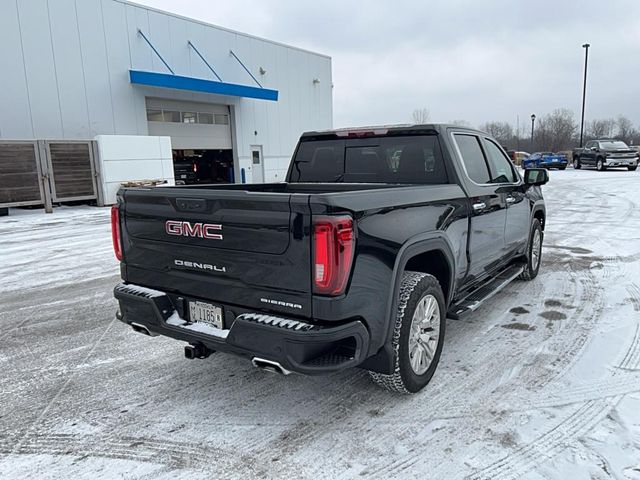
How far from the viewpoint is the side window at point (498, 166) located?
15.8ft

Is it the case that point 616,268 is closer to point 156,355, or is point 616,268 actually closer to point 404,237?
point 404,237

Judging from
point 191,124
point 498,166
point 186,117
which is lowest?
point 498,166

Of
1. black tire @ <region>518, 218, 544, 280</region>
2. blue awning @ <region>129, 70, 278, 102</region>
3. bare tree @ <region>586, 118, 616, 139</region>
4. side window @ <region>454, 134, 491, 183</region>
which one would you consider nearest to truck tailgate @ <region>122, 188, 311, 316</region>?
side window @ <region>454, 134, 491, 183</region>

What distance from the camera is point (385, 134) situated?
14.0 ft

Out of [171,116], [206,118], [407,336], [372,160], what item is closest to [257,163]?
[206,118]

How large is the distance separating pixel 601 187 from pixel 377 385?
64.6 feet

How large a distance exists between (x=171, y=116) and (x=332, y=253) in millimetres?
21946

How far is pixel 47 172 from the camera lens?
1563 centimetres

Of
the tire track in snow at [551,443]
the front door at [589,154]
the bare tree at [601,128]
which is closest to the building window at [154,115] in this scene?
the tire track in snow at [551,443]

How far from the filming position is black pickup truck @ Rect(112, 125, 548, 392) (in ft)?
8.34

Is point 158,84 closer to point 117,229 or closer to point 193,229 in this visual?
point 117,229

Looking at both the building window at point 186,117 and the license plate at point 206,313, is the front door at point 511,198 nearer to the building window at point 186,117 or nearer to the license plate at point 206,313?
the license plate at point 206,313

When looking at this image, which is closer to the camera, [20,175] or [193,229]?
[193,229]

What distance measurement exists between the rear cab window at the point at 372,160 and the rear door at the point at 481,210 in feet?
0.92
